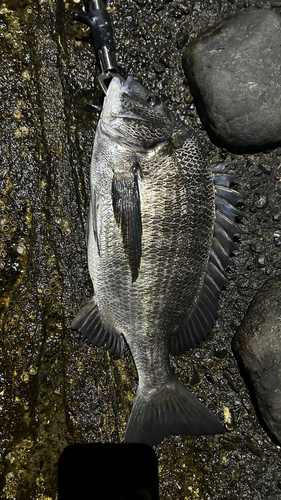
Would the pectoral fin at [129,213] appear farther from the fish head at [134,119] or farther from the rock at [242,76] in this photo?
the rock at [242,76]

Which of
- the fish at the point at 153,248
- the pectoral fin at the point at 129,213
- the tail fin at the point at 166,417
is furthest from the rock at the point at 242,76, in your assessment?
the tail fin at the point at 166,417

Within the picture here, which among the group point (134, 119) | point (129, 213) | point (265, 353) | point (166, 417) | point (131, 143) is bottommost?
point (166, 417)

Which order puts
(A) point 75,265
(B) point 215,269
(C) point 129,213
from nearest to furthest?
(C) point 129,213 → (B) point 215,269 → (A) point 75,265

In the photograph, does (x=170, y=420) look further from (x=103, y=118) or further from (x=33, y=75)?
(x=33, y=75)

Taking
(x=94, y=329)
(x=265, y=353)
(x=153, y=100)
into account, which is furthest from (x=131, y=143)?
(x=265, y=353)

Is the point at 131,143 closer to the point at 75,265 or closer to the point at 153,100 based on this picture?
the point at 153,100

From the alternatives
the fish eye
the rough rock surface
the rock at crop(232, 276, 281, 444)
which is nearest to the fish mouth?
the fish eye

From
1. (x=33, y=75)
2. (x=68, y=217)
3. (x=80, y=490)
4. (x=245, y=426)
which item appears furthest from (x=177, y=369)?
(x=33, y=75)

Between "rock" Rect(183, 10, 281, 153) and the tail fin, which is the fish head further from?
the tail fin
